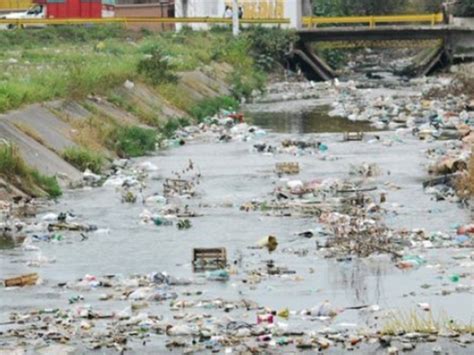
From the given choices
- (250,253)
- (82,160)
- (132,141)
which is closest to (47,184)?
(82,160)

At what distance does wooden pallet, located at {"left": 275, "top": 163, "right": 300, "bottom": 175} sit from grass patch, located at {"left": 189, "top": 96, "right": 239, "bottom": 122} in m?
10.2

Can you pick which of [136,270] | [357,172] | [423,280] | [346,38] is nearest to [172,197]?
[357,172]

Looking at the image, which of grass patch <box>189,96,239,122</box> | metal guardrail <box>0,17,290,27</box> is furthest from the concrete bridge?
grass patch <box>189,96,239,122</box>

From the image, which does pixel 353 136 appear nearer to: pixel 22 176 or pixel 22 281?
A: pixel 22 176

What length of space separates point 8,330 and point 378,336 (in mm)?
3061

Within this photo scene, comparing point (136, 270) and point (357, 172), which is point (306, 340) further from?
point (357, 172)

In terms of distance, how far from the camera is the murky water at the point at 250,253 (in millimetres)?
13289

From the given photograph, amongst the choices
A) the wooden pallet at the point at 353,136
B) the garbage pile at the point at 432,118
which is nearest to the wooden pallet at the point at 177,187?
the garbage pile at the point at 432,118

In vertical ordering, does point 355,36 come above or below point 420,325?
above

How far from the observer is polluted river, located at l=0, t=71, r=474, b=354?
11.9 m

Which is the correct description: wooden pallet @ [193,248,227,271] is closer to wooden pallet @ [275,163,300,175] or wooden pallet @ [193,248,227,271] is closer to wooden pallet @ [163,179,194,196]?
wooden pallet @ [163,179,194,196]

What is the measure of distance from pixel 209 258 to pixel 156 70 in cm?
2072

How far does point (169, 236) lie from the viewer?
1725cm

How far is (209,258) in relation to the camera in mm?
15328
